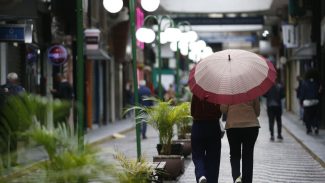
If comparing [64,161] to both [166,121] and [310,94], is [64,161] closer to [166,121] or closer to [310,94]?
[166,121]

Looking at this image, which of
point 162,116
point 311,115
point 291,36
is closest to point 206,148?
point 162,116

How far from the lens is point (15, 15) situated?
55.6 ft

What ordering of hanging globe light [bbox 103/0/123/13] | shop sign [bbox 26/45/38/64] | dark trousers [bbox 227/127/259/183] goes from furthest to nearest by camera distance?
shop sign [bbox 26/45/38/64], hanging globe light [bbox 103/0/123/13], dark trousers [bbox 227/127/259/183]

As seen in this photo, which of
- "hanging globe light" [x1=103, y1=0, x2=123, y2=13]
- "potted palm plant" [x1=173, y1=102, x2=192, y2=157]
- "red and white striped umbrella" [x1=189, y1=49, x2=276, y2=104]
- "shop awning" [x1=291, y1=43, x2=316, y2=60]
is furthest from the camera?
"shop awning" [x1=291, y1=43, x2=316, y2=60]

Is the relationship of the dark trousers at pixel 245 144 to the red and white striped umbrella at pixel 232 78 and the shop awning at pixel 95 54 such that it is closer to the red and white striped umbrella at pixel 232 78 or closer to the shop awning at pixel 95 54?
the red and white striped umbrella at pixel 232 78

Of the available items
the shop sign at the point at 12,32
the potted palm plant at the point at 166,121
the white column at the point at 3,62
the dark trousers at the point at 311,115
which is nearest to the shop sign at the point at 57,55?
the white column at the point at 3,62

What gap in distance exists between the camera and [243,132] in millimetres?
9586

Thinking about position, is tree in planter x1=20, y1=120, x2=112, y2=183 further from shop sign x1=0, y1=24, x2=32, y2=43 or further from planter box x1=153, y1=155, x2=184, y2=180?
shop sign x1=0, y1=24, x2=32, y2=43

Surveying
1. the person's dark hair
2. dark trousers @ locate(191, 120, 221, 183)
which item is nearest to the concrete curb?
the person's dark hair

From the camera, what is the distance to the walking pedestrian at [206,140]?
31.6 ft

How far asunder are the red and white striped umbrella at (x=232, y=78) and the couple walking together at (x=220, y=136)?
0.47 metres

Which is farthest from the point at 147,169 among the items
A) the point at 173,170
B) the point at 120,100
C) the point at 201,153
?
the point at 120,100

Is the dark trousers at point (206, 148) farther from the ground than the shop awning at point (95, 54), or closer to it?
farther from the ground

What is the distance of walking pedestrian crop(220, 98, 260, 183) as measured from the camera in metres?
9.58
